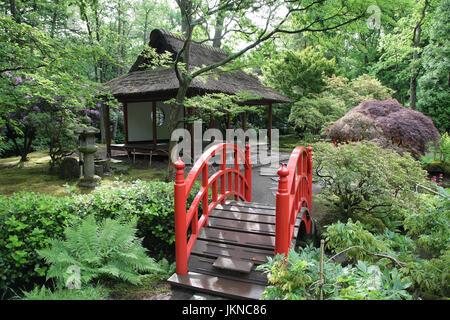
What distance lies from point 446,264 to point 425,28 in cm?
2267

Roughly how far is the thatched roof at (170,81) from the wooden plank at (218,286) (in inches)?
295

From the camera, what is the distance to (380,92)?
54.3 feet

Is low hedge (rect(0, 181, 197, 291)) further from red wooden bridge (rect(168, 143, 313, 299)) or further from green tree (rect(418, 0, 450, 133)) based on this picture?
green tree (rect(418, 0, 450, 133))

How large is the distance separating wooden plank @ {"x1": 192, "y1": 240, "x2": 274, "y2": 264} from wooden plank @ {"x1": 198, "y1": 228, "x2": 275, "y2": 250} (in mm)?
54

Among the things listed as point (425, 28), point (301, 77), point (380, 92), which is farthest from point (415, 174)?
point (425, 28)

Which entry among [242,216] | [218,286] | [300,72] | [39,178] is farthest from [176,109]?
[300,72]

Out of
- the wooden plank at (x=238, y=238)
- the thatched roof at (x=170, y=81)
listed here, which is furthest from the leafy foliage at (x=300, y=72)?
the wooden plank at (x=238, y=238)

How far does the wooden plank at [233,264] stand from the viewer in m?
3.27

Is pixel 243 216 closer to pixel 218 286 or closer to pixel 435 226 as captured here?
pixel 218 286

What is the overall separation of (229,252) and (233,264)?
31cm

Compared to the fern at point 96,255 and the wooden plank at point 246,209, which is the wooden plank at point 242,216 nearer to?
the wooden plank at point 246,209
